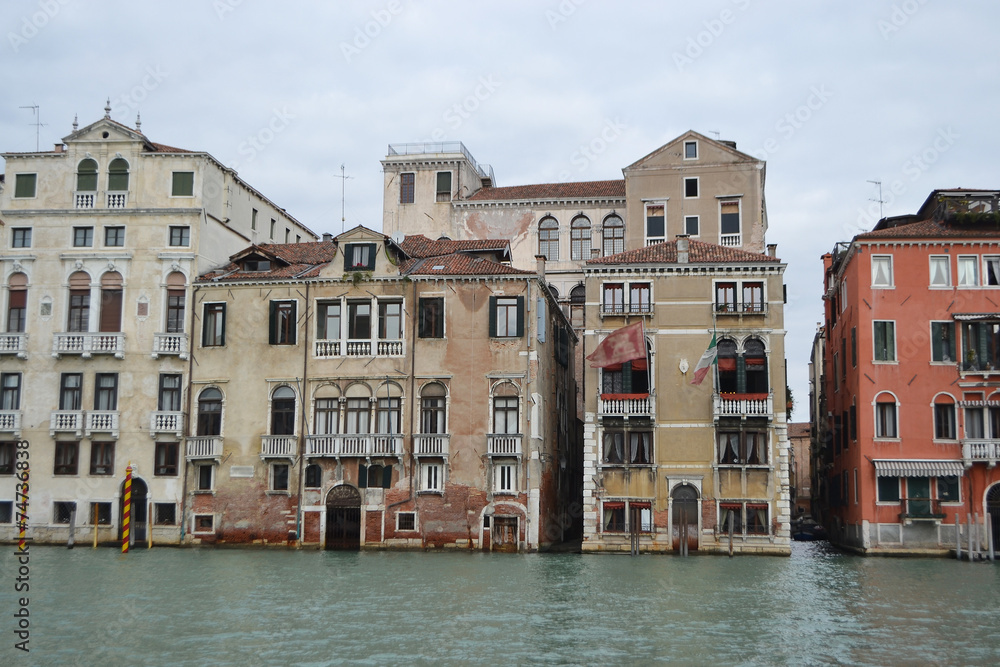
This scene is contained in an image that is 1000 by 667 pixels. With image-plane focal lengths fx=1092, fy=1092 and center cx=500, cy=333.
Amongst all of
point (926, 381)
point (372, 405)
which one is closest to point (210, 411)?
point (372, 405)

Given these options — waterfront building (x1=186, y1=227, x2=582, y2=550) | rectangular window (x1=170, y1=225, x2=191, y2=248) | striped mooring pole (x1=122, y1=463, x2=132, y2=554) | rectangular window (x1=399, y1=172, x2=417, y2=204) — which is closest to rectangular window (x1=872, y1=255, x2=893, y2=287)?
waterfront building (x1=186, y1=227, x2=582, y2=550)

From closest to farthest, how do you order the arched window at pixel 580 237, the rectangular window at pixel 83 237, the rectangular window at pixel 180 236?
the rectangular window at pixel 180 236
the rectangular window at pixel 83 237
the arched window at pixel 580 237

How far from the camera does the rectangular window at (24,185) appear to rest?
4322 cm

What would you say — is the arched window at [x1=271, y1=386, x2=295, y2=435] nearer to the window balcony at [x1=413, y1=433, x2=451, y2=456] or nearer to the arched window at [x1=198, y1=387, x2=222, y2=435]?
the arched window at [x1=198, y1=387, x2=222, y2=435]

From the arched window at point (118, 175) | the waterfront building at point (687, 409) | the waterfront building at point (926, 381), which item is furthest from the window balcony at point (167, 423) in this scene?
the waterfront building at point (926, 381)

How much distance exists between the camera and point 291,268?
42.7 m

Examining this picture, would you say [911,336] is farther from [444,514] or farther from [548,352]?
[444,514]

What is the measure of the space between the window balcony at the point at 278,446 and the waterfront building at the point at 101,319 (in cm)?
349

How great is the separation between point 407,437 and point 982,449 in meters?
20.3

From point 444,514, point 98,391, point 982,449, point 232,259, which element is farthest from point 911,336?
point 98,391

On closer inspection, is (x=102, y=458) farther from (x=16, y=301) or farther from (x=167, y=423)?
(x=16, y=301)

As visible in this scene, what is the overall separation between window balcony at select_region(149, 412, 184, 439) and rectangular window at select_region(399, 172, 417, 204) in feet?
72.6

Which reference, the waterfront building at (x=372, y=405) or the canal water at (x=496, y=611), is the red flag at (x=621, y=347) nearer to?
the waterfront building at (x=372, y=405)

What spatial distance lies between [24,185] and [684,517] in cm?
2862
